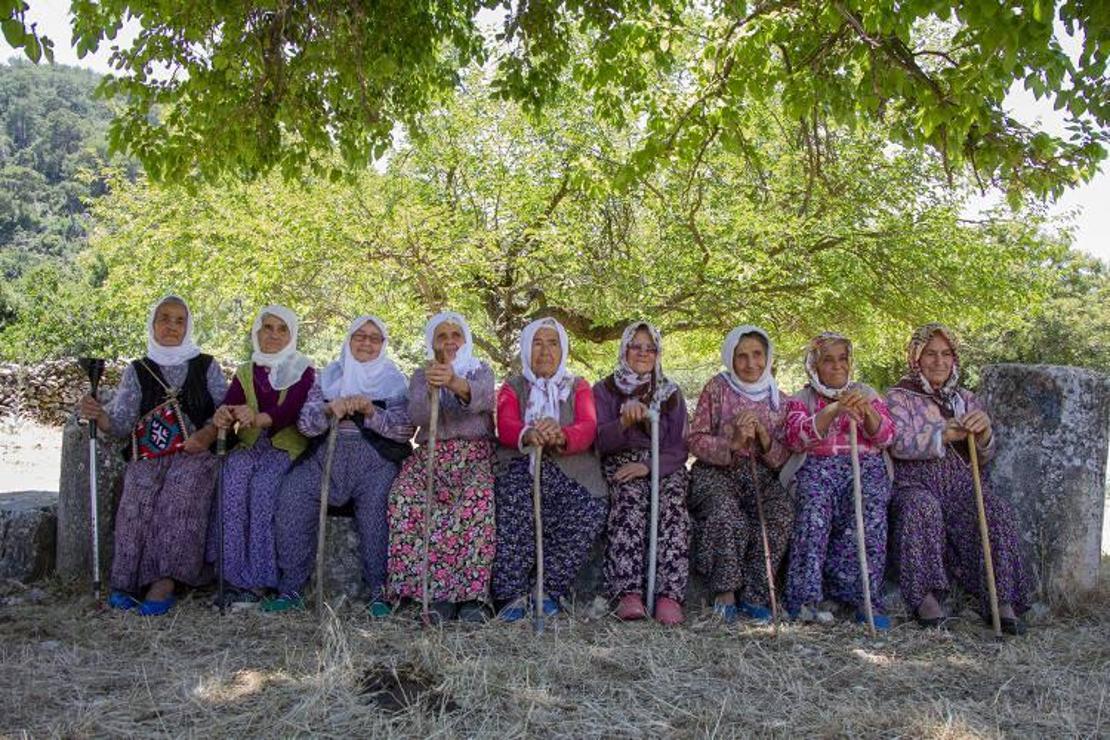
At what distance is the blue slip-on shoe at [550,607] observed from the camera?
14.3 feet

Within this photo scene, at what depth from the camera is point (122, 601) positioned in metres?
4.45

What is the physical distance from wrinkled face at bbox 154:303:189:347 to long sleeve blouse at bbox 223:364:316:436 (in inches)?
17.0

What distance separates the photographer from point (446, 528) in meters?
4.44

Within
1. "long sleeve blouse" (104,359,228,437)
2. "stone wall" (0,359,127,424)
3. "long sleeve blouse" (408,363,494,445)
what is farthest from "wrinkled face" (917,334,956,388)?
"stone wall" (0,359,127,424)

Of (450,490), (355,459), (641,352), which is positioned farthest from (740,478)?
(355,459)

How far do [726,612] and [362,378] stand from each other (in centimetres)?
229

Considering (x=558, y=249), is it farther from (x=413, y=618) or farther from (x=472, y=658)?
(x=472, y=658)

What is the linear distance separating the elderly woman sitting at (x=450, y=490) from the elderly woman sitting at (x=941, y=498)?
6.90 ft

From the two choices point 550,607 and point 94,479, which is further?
point 94,479

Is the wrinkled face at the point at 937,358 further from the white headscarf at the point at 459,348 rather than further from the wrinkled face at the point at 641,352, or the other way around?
the white headscarf at the point at 459,348

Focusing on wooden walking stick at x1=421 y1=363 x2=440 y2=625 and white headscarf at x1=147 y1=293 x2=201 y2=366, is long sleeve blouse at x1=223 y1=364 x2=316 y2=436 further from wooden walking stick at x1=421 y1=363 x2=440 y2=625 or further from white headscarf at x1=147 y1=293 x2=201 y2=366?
wooden walking stick at x1=421 y1=363 x2=440 y2=625

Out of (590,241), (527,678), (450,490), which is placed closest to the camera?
(527,678)

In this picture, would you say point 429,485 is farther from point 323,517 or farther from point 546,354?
point 546,354

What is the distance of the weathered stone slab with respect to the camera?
484cm
